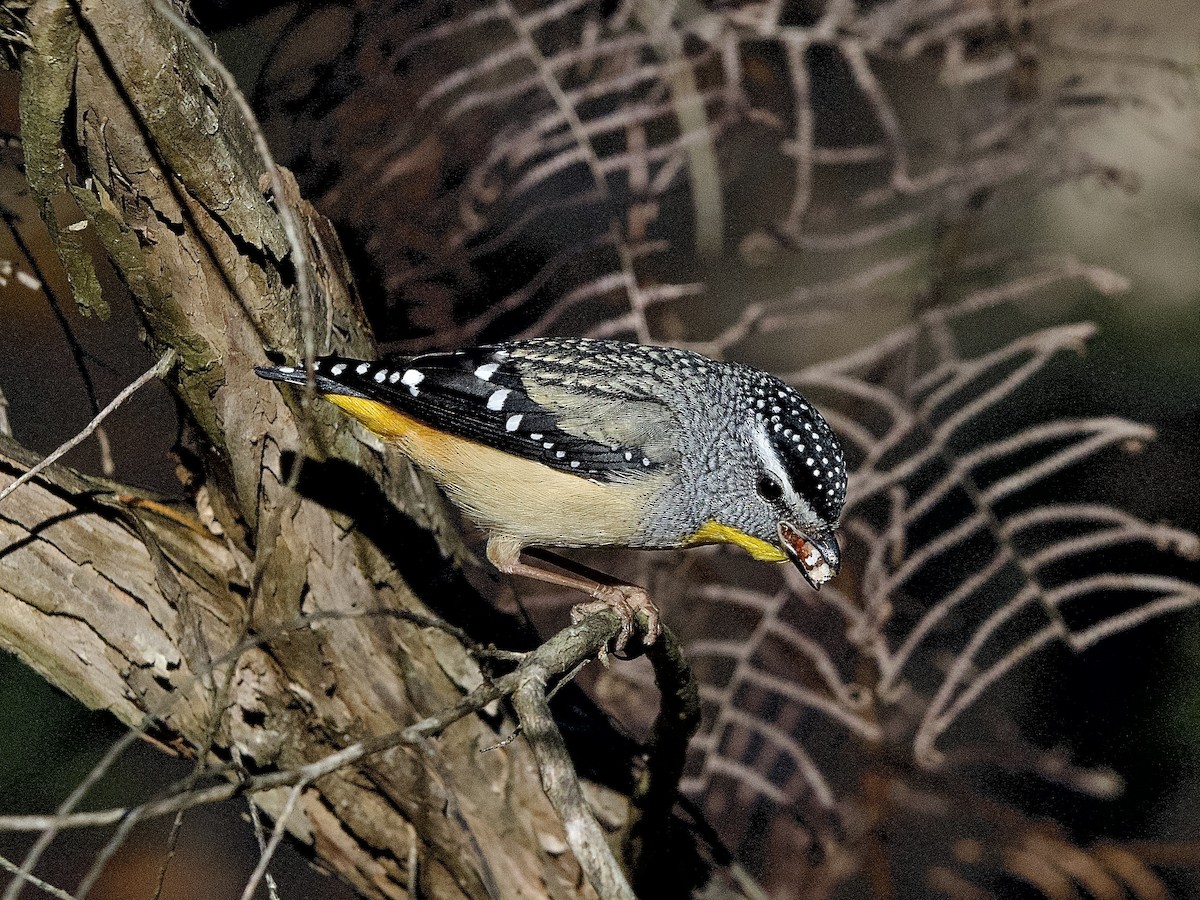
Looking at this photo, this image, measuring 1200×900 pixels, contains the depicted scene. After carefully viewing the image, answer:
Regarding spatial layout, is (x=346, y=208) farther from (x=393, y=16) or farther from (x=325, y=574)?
(x=325, y=574)

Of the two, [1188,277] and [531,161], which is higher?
[531,161]

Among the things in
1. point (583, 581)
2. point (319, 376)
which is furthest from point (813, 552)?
point (319, 376)

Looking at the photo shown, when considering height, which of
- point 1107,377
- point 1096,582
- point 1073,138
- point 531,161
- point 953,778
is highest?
point 531,161

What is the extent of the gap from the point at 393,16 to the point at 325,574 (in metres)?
2.15

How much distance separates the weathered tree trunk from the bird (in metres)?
0.22

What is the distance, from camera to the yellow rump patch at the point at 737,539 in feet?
10.5

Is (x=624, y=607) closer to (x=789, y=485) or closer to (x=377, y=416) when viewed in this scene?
(x=789, y=485)

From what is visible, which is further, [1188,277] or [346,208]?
[1188,277]

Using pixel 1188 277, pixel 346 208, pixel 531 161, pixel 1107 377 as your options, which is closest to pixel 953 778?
pixel 1107 377

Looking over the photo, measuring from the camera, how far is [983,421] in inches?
171

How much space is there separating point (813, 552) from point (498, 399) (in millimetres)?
996

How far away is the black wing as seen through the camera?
10.0 ft

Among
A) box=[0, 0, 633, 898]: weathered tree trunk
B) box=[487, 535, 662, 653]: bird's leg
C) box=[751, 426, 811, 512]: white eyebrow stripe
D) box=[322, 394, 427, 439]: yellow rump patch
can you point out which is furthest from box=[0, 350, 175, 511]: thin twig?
box=[751, 426, 811, 512]: white eyebrow stripe

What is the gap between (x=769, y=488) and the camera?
3.16 meters
